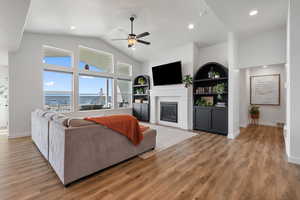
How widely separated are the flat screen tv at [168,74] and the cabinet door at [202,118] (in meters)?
1.31

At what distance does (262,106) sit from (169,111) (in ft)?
13.2

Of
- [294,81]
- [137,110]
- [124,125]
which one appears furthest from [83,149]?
[137,110]

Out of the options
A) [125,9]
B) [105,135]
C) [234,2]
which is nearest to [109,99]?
[125,9]

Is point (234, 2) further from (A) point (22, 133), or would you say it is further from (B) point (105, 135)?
(A) point (22, 133)

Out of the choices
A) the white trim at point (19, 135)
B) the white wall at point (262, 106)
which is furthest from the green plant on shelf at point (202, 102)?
the white trim at point (19, 135)

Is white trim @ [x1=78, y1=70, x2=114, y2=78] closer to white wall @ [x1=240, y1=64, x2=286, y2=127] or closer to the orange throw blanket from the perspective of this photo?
the orange throw blanket

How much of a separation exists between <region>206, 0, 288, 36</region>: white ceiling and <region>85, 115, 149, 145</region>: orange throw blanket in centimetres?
300

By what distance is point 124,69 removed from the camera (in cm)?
695

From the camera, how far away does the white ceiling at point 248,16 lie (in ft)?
9.34

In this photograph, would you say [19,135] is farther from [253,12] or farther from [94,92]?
[253,12]

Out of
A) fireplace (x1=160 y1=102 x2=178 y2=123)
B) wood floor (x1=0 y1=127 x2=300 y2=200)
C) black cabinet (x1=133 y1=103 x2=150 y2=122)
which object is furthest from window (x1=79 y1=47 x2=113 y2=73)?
wood floor (x1=0 y1=127 x2=300 y2=200)

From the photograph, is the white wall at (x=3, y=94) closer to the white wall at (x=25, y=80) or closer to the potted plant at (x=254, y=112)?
the white wall at (x=25, y=80)

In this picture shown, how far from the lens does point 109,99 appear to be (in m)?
6.34

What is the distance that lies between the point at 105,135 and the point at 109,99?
440 centimetres
